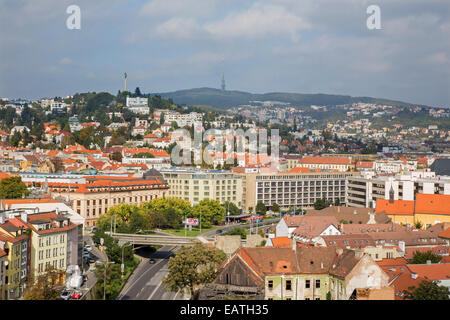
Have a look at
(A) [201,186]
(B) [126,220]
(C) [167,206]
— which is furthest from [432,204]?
(A) [201,186]

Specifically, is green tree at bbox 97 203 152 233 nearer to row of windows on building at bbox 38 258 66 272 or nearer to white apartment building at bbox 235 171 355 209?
row of windows on building at bbox 38 258 66 272

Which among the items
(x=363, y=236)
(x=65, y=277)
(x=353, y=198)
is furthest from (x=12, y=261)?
(x=353, y=198)

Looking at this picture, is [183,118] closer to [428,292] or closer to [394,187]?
[394,187]

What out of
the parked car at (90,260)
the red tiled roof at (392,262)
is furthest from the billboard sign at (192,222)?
the red tiled roof at (392,262)

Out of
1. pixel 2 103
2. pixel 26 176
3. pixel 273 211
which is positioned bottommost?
pixel 273 211

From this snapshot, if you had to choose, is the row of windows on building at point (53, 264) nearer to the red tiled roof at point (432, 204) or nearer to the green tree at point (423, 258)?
the green tree at point (423, 258)

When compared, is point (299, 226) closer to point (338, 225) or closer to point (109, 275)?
point (338, 225)
